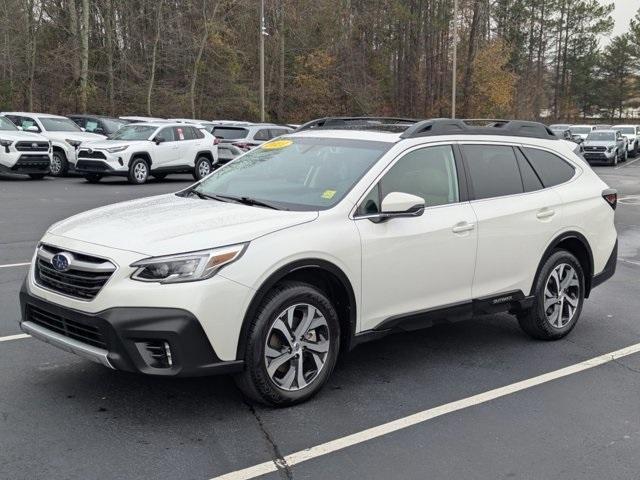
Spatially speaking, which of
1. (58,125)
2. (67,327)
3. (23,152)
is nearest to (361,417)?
(67,327)

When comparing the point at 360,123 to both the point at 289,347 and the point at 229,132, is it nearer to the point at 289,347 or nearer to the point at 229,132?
the point at 289,347

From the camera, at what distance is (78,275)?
157 inches

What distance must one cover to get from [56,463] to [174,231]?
1328 millimetres

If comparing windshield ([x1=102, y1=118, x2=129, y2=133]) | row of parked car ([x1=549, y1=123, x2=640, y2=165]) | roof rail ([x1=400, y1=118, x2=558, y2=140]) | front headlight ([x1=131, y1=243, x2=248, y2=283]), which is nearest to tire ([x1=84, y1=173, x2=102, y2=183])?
windshield ([x1=102, y1=118, x2=129, y2=133])

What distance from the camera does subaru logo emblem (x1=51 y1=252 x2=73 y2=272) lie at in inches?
159

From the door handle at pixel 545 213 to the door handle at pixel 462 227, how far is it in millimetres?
814

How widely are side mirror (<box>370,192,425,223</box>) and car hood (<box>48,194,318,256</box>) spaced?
0.44 metres

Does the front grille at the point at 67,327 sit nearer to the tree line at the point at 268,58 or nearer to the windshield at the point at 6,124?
the windshield at the point at 6,124

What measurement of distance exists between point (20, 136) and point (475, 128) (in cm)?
1606

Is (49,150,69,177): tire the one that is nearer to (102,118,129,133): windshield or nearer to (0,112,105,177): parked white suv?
(0,112,105,177): parked white suv

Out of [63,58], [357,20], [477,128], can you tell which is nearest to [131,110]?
[63,58]

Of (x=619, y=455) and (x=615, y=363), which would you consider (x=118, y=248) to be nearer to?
(x=619, y=455)

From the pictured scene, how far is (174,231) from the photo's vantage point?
406 cm

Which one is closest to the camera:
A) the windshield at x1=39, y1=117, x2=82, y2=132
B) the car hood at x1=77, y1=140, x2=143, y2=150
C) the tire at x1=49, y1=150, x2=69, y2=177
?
the car hood at x1=77, y1=140, x2=143, y2=150
